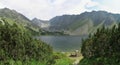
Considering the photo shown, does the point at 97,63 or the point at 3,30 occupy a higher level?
the point at 3,30

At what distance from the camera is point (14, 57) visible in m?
56.3

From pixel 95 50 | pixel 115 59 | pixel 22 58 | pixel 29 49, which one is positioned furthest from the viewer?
pixel 95 50

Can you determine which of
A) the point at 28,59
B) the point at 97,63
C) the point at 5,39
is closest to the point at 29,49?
the point at 28,59

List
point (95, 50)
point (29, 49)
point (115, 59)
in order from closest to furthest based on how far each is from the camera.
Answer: point (115, 59) → point (29, 49) → point (95, 50)

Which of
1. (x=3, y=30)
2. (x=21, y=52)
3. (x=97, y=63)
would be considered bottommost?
(x=97, y=63)

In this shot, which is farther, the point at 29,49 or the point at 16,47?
the point at 29,49

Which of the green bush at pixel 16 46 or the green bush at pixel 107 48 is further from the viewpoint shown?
the green bush at pixel 107 48

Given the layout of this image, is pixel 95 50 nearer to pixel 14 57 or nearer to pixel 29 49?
pixel 29 49

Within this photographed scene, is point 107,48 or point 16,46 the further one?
point 107,48

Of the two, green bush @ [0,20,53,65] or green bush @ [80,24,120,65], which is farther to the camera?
green bush @ [80,24,120,65]

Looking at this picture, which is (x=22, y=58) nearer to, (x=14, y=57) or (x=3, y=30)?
(x=14, y=57)

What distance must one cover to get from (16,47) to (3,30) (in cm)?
479

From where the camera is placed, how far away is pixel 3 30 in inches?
2267

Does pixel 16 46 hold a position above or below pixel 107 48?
above
